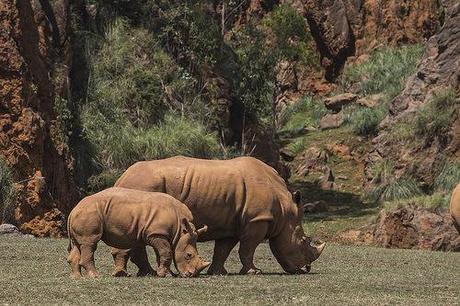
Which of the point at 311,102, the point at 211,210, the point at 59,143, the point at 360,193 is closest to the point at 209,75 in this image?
the point at 360,193

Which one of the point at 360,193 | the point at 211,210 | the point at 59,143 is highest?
the point at 211,210

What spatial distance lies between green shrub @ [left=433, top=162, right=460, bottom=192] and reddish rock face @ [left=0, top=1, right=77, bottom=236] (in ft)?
39.3

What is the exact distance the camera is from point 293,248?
63.6 feet

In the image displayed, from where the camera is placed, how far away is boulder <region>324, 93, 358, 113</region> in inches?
2184

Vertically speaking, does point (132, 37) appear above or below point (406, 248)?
above

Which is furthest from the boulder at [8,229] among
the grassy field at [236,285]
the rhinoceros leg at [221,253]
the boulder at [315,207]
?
the boulder at [315,207]

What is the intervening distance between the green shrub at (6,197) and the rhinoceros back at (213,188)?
10518mm

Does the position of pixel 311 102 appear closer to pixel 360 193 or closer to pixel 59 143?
pixel 360 193

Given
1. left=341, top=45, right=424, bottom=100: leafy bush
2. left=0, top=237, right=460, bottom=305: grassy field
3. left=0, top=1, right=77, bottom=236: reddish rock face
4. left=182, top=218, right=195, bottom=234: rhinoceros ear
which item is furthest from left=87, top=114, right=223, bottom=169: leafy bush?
left=182, top=218, right=195, bottom=234: rhinoceros ear

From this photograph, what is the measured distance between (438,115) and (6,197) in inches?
684

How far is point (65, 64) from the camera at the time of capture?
36812mm

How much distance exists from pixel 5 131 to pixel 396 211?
33.9 feet

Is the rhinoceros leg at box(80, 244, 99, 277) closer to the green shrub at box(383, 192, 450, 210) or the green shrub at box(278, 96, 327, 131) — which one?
the green shrub at box(383, 192, 450, 210)

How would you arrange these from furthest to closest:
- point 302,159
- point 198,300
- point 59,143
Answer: point 302,159 < point 59,143 < point 198,300
